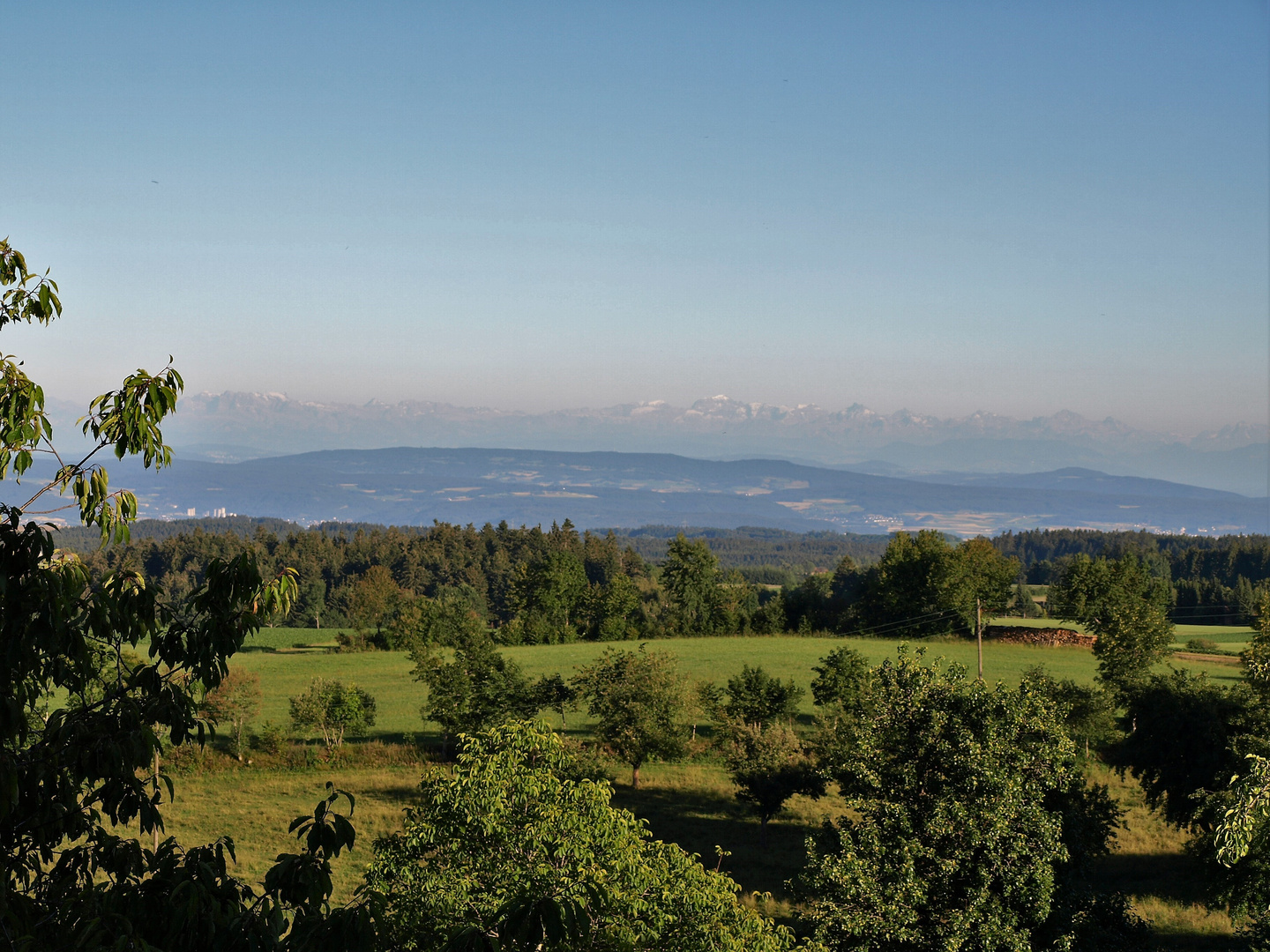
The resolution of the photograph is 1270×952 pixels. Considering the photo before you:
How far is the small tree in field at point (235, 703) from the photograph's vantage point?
1709 inches

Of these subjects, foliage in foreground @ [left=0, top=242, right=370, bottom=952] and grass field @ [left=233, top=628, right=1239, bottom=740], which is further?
grass field @ [left=233, top=628, right=1239, bottom=740]

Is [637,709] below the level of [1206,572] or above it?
below

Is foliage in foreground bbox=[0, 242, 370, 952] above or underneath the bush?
above

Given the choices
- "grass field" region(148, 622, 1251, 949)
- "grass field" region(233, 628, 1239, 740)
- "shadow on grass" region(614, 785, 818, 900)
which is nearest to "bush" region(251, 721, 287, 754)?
"grass field" region(148, 622, 1251, 949)

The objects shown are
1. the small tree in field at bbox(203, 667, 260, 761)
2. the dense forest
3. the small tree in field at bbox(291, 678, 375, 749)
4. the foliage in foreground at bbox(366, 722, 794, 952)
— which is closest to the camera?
the foliage in foreground at bbox(366, 722, 794, 952)

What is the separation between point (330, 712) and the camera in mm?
48812

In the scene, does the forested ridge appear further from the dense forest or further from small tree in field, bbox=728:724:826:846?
the dense forest

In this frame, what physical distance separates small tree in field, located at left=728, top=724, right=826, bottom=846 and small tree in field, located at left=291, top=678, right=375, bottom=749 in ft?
75.9

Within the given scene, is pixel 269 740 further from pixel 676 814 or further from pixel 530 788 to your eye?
pixel 530 788

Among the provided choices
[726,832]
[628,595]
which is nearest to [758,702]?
[726,832]

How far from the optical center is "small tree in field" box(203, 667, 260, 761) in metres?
43.4

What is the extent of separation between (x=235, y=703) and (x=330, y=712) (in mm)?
5652

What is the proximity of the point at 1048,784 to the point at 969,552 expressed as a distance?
283 ft

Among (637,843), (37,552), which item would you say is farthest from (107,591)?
(637,843)
